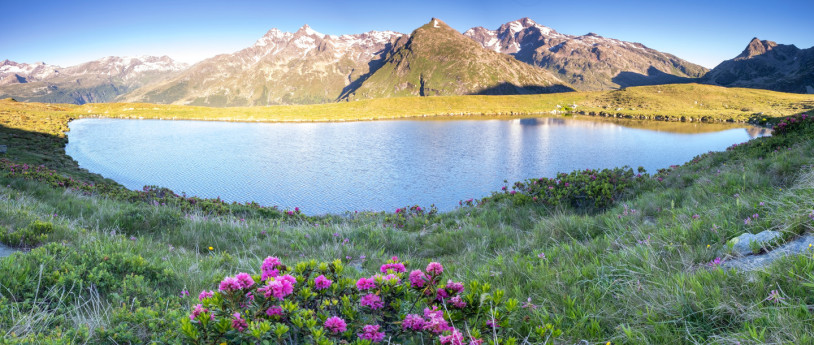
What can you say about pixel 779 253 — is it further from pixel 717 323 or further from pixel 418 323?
pixel 418 323

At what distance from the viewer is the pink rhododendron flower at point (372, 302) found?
7.74ft

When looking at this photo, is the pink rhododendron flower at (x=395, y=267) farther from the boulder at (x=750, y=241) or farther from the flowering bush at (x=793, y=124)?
the flowering bush at (x=793, y=124)

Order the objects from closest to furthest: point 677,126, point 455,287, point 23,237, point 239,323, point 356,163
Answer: point 239,323
point 455,287
point 23,237
point 356,163
point 677,126

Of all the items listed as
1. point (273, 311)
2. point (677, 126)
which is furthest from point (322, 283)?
point (677, 126)

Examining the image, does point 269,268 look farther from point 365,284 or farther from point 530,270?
point 530,270

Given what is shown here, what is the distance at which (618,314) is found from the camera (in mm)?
3092

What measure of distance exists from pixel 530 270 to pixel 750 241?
2348 millimetres

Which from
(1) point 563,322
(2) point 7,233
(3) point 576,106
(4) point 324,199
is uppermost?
(3) point 576,106

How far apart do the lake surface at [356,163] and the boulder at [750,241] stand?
14327 mm

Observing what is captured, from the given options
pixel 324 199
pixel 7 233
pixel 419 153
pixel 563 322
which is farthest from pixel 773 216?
pixel 419 153

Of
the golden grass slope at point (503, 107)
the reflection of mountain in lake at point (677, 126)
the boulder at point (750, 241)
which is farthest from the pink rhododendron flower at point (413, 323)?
the golden grass slope at point (503, 107)

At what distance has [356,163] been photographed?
101ft

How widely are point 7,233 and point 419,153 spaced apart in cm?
3210

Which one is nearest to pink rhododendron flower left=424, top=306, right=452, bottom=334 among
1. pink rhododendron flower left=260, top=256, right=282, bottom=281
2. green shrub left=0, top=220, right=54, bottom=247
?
pink rhododendron flower left=260, top=256, right=282, bottom=281
